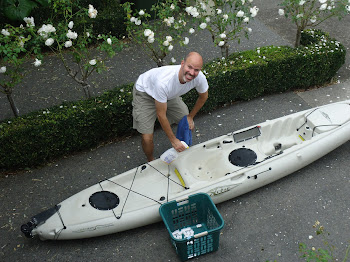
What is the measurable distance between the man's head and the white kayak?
3.74 ft

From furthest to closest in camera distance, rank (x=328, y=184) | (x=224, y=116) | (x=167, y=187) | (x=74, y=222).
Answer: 1. (x=224, y=116)
2. (x=328, y=184)
3. (x=167, y=187)
4. (x=74, y=222)

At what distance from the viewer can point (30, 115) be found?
19.2 ft

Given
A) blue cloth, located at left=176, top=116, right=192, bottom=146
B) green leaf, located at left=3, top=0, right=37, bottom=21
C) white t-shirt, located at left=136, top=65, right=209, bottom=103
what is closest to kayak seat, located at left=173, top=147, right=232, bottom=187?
blue cloth, located at left=176, top=116, right=192, bottom=146

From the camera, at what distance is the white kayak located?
185 inches

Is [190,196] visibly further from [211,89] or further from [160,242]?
[211,89]

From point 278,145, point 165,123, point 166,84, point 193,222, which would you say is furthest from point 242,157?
point 166,84

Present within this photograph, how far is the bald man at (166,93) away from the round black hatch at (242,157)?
0.72 metres

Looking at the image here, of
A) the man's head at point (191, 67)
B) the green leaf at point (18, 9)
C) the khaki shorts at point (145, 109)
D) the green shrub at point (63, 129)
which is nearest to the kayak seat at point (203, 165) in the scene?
the khaki shorts at point (145, 109)

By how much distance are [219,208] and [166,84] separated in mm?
1765

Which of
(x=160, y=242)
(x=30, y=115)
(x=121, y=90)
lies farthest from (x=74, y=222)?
(x=121, y=90)

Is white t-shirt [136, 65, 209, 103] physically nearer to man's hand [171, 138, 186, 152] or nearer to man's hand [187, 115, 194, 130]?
man's hand [187, 115, 194, 130]

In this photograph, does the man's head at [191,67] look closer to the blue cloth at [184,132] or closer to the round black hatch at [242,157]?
the blue cloth at [184,132]

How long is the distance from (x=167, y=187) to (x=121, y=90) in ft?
6.42

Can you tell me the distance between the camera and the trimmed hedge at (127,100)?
562 centimetres
